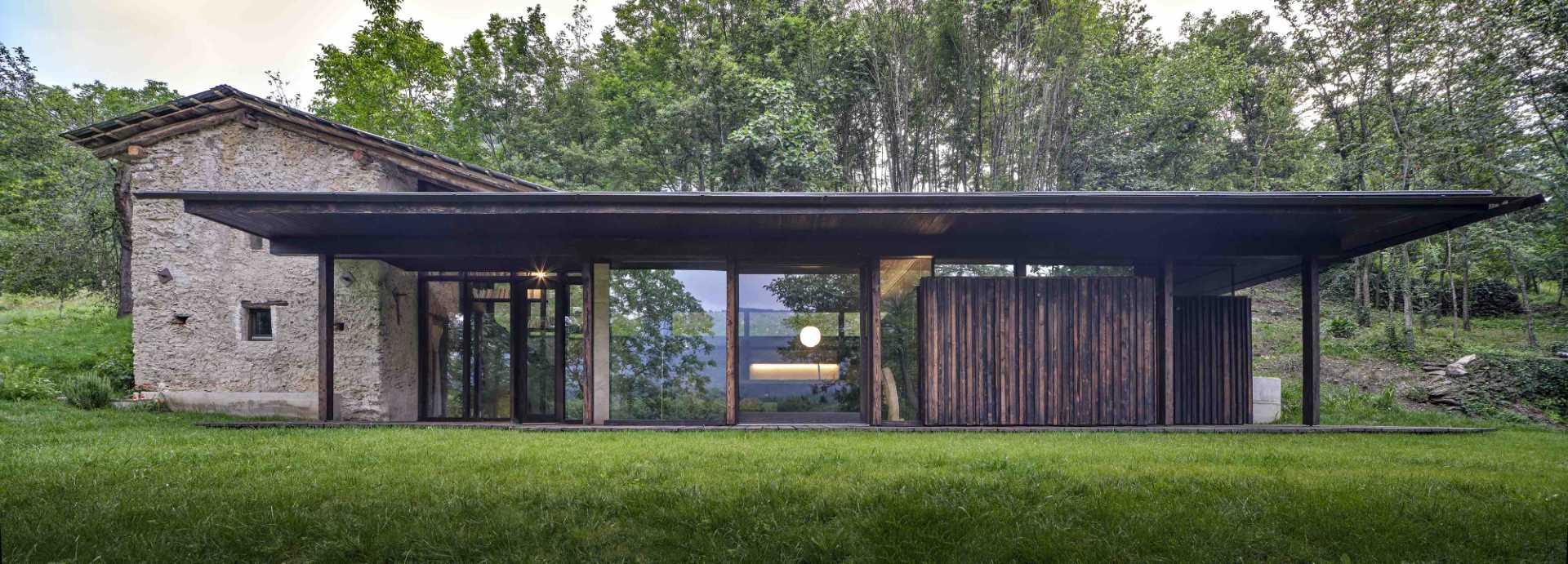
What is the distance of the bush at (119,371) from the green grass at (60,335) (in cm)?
109

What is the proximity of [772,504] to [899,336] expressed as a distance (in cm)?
437

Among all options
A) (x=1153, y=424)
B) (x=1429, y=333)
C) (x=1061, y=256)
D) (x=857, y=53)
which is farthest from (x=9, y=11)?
(x=1429, y=333)

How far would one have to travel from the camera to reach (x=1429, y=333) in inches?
553

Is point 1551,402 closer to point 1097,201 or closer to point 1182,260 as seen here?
point 1182,260

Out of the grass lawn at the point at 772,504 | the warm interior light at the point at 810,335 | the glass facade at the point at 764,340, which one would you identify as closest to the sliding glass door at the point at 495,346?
the glass facade at the point at 764,340

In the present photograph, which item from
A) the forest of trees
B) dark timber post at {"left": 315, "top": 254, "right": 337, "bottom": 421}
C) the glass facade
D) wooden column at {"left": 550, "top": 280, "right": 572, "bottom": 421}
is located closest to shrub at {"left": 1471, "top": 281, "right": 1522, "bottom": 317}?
the forest of trees

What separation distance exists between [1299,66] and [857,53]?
33.1 ft

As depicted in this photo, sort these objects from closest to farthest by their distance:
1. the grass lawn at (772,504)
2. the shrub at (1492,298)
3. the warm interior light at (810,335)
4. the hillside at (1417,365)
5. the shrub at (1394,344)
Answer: the grass lawn at (772,504) < the warm interior light at (810,335) < the hillside at (1417,365) < the shrub at (1394,344) < the shrub at (1492,298)

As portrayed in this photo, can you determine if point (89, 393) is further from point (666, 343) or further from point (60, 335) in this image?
point (666, 343)

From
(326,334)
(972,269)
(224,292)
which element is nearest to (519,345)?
(326,334)

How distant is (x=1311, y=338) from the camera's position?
7082 mm

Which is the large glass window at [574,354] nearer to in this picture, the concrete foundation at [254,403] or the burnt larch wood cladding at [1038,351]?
the concrete foundation at [254,403]

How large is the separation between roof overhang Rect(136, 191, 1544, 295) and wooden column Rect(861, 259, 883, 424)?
0.27 meters

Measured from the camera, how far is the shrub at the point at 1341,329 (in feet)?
46.1
